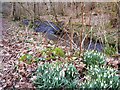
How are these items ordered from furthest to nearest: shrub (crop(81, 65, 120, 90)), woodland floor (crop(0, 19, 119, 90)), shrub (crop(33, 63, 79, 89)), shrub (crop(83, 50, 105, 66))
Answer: shrub (crop(83, 50, 105, 66)) → woodland floor (crop(0, 19, 119, 90)) → shrub (crop(33, 63, 79, 89)) → shrub (crop(81, 65, 120, 90))

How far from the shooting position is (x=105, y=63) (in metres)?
3.00

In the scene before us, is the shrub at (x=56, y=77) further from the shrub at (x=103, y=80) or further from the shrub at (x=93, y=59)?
the shrub at (x=93, y=59)

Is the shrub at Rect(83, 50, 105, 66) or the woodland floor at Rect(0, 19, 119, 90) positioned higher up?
the shrub at Rect(83, 50, 105, 66)

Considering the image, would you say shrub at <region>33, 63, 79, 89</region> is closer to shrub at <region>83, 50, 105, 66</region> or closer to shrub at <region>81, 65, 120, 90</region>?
shrub at <region>81, 65, 120, 90</region>

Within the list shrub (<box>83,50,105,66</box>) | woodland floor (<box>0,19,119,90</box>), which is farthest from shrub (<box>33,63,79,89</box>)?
shrub (<box>83,50,105,66</box>)

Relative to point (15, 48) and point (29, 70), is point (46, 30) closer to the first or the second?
point (15, 48)

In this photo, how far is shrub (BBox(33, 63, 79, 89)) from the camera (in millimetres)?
2422

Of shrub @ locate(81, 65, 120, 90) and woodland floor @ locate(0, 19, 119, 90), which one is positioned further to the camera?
woodland floor @ locate(0, 19, 119, 90)

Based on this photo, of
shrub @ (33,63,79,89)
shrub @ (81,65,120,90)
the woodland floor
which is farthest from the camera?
the woodland floor

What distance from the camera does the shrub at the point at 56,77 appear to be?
242 centimetres

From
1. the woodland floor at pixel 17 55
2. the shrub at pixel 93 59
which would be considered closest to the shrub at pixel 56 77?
the woodland floor at pixel 17 55

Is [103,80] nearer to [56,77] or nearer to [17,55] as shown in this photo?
[56,77]

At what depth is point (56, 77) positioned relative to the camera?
8.02 feet

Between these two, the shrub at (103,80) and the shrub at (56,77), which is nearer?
the shrub at (103,80)
